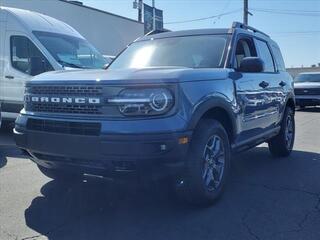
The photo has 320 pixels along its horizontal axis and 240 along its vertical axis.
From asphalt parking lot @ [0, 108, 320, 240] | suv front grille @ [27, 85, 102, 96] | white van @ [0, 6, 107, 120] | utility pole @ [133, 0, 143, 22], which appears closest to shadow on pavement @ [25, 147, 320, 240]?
asphalt parking lot @ [0, 108, 320, 240]

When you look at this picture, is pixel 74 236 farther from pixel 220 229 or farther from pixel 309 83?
pixel 309 83

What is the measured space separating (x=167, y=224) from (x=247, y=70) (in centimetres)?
211

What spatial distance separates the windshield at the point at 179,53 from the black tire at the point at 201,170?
0.92 metres

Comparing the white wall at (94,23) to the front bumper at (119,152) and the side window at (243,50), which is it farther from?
the front bumper at (119,152)

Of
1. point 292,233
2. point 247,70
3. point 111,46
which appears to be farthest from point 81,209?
point 111,46

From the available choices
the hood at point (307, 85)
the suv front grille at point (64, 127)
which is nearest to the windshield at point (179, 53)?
the suv front grille at point (64, 127)

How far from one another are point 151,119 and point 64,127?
841mm

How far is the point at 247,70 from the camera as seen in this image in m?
5.39

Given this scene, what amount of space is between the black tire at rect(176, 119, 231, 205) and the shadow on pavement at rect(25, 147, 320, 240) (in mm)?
154

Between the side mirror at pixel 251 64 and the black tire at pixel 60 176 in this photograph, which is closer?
the black tire at pixel 60 176

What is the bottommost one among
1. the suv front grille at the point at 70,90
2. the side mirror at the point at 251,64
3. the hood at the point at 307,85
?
the hood at the point at 307,85

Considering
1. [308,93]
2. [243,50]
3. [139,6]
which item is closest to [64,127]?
[243,50]

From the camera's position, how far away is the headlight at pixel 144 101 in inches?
159

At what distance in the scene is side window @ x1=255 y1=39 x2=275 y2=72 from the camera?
A: 6.66 m
